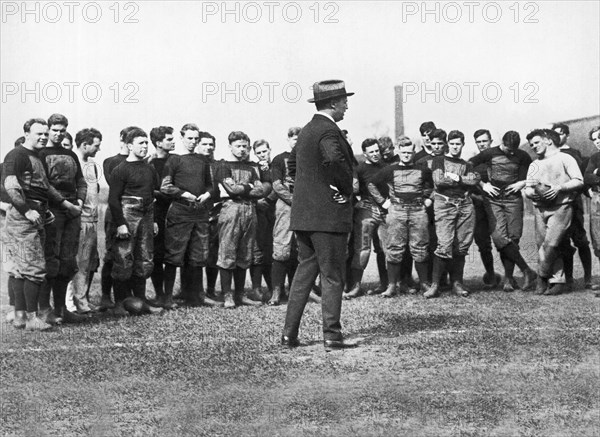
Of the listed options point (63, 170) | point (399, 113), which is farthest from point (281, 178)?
point (399, 113)

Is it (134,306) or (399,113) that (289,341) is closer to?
(134,306)

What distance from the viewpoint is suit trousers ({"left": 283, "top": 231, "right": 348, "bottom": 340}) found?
6855 mm

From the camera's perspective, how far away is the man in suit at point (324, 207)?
22.3ft

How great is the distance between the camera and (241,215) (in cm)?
991

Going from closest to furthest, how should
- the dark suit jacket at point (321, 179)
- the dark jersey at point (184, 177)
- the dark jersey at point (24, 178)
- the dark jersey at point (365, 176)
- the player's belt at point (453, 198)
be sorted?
the dark suit jacket at point (321, 179), the dark jersey at point (24, 178), the dark jersey at point (184, 177), the player's belt at point (453, 198), the dark jersey at point (365, 176)

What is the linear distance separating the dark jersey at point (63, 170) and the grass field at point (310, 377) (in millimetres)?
1393

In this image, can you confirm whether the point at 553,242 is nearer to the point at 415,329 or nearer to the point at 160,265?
the point at 415,329

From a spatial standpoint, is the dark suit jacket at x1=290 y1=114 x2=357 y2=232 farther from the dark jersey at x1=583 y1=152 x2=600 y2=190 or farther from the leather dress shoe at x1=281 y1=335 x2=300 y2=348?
the dark jersey at x1=583 y1=152 x2=600 y2=190

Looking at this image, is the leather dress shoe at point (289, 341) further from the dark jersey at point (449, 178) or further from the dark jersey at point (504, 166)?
the dark jersey at point (504, 166)

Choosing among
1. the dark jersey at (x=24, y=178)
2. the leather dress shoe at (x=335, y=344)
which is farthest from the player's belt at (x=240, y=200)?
the leather dress shoe at (x=335, y=344)

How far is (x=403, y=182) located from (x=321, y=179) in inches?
144

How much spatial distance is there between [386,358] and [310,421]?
5.68 feet

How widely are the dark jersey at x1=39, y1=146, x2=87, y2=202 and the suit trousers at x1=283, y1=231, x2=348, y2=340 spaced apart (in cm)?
295

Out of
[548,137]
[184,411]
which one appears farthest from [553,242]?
[184,411]
